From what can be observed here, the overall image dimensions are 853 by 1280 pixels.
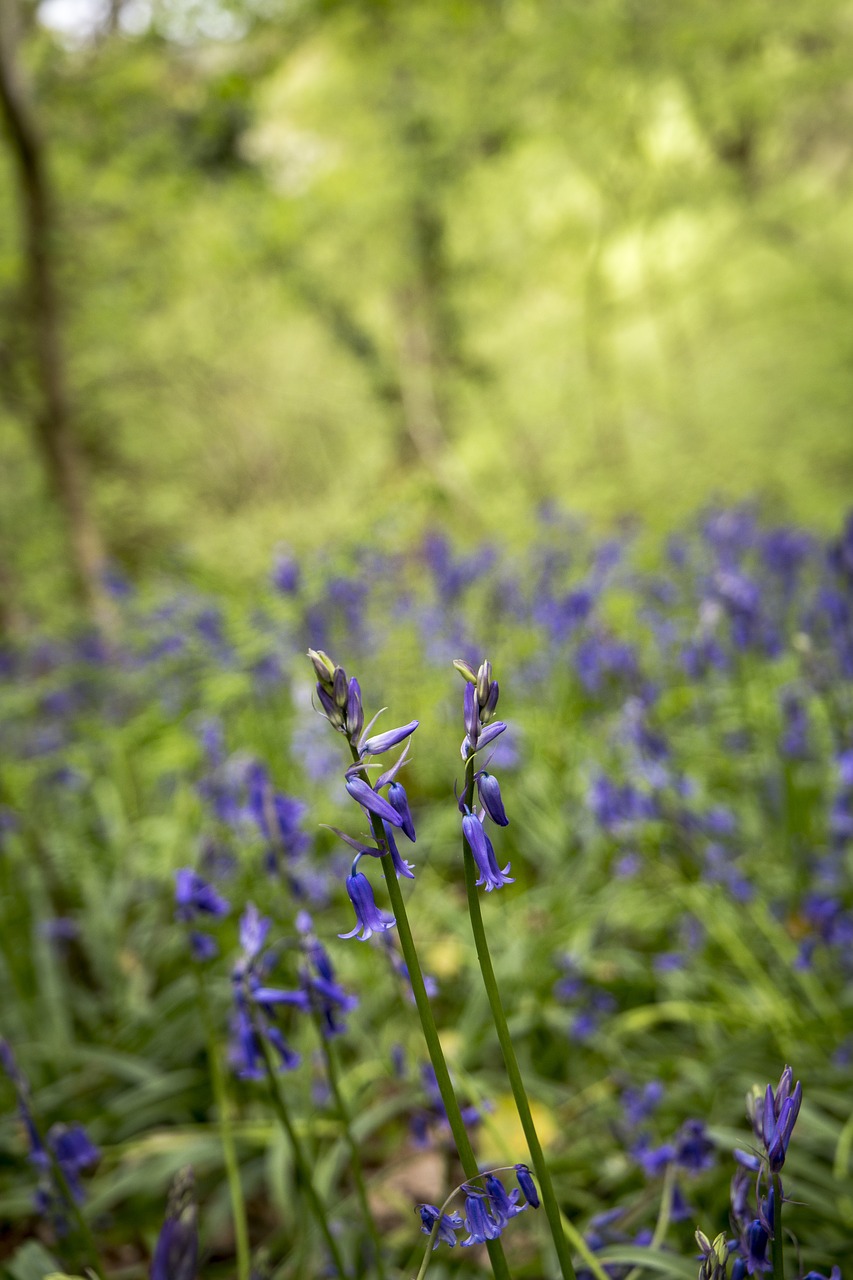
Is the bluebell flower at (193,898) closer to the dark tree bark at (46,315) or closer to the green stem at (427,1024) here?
the green stem at (427,1024)

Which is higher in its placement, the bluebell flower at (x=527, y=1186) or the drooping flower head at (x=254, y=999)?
the drooping flower head at (x=254, y=999)

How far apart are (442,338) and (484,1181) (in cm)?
1353

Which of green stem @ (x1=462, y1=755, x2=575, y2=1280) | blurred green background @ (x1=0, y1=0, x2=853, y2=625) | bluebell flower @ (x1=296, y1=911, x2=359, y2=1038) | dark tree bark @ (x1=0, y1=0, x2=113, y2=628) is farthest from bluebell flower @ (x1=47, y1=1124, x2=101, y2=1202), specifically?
dark tree bark @ (x1=0, y1=0, x2=113, y2=628)

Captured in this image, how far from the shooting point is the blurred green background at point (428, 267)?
6.75m

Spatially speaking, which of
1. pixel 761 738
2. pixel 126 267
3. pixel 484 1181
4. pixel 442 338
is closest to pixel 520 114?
pixel 442 338

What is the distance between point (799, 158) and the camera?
36.9 feet

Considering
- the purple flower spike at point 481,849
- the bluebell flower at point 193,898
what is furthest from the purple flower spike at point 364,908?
the bluebell flower at point 193,898

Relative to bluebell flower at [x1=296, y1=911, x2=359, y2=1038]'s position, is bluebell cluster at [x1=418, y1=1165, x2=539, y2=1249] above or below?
below

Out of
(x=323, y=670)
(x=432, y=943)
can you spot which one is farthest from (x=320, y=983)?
(x=432, y=943)

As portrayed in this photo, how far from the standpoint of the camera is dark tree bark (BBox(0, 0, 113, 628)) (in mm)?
5211

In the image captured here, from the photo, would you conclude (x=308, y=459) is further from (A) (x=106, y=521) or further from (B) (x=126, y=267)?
(B) (x=126, y=267)

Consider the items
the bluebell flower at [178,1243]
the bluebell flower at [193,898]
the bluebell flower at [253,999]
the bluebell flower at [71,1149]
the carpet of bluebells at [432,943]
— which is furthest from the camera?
the bluebell flower at [71,1149]

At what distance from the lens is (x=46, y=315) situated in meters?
5.82

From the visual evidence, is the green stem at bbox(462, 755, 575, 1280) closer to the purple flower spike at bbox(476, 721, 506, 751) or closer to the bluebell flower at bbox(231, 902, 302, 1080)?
the purple flower spike at bbox(476, 721, 506, 751)
